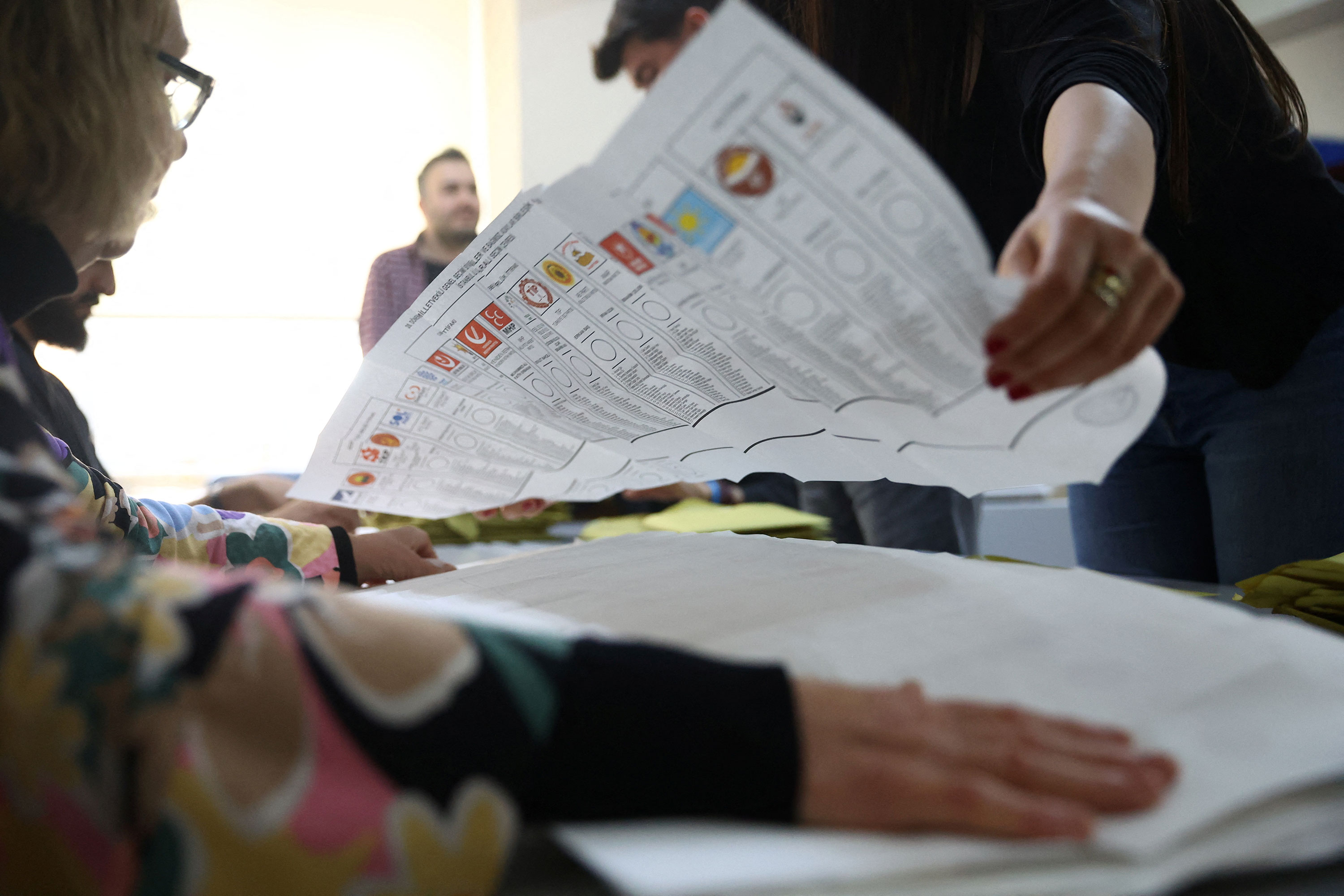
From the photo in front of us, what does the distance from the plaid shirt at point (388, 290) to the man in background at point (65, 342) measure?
0.74m

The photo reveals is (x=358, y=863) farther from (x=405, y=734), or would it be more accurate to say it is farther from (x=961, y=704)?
(x=961, y=704)

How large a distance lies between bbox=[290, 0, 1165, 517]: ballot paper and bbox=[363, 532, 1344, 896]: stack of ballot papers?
0.07 metres

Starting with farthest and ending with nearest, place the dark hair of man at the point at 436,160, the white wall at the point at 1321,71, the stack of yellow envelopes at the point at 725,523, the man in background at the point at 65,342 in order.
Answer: the dark hair of man at the point at 436,160 → the white wall at the point at 1321,71 → the man in background at the point at 65,342 → the stack of yellow envelopes at the point at 725,523

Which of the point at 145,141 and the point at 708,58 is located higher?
the point at 145,141

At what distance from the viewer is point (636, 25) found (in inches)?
37.5

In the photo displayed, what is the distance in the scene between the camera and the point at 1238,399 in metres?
0.64

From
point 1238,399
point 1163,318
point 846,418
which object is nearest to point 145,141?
point 846,418

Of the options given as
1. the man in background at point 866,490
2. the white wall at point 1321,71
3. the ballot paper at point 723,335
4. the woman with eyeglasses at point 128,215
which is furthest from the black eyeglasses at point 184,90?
the white wall at point 1321,71

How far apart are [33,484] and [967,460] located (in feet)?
1.20

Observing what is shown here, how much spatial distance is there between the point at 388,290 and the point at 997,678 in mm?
1871

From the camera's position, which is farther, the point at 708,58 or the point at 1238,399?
the point at 1238,399

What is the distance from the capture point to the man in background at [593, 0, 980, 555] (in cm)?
94

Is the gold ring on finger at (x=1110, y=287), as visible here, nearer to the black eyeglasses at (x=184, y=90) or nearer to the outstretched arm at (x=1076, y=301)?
the outstretched arm at (x=1076, y=301)

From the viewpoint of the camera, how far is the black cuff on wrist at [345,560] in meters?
0.59
